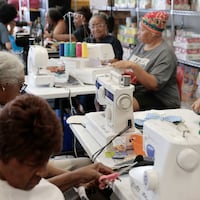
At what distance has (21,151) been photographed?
2.97 ft

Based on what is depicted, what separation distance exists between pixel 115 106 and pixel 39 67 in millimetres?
1189

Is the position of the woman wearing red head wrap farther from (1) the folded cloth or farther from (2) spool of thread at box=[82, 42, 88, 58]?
(1) the folded cloth

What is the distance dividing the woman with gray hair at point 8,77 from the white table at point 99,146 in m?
0.40

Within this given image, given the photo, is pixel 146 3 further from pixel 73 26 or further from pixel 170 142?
pixel 170 142

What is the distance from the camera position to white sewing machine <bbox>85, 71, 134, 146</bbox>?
5.37ft

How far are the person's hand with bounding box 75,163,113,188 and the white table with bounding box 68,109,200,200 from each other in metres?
0.06

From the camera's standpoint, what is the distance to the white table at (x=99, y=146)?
4.48 feet

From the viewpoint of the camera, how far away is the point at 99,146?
5.59 feet

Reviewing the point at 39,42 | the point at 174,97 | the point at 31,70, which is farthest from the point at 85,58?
the point at 39,42

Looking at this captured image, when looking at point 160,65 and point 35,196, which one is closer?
point 35,196

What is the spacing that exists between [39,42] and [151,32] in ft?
5.14

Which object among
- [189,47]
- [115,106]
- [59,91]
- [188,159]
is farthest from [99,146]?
[189,47]

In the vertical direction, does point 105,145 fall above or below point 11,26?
below

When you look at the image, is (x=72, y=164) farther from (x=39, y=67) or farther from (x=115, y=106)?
(x=39, y=67)
